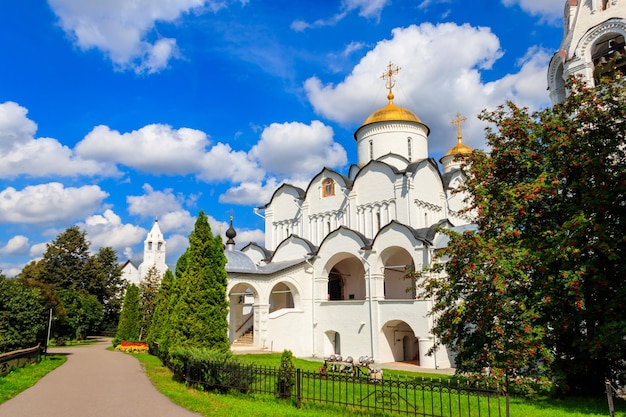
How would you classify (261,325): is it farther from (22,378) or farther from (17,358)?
(22,378)

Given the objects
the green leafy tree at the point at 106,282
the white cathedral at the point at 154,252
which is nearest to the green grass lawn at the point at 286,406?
the green leafy tree at the point at 106,282

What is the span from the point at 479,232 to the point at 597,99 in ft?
12.0

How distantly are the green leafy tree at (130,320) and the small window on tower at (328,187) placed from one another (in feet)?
44.6

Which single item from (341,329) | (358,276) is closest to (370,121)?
(358,276)

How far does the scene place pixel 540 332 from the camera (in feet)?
29.9

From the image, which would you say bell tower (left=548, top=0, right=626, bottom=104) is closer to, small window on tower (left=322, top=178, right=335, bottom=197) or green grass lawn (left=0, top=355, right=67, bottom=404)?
small window on tower (left=322, top=178, right=335, bottom=197)

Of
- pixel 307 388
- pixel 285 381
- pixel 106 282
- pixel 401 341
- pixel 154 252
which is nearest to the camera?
pixel 307 388

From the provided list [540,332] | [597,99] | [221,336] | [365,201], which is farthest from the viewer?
[365,201]

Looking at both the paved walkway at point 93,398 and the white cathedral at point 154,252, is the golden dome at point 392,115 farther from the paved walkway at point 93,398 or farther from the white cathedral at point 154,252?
the white cathedral at point 154,252

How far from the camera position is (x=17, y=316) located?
50.8 ft

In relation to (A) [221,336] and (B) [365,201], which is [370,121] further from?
(A) [221,336]

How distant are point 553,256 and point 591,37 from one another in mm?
9698

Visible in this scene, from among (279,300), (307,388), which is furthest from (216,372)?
(279,300)

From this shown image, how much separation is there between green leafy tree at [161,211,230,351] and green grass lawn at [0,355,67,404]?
137 inches
